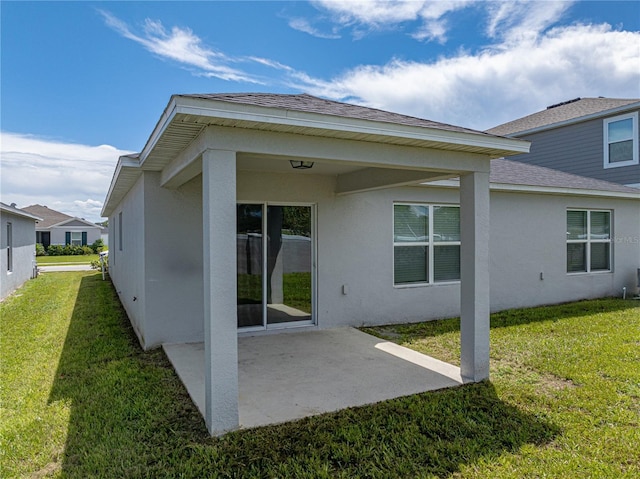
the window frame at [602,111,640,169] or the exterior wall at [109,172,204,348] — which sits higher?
the window frame at [602,111,640,169]

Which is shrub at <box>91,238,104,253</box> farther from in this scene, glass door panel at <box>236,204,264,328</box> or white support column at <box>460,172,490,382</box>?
white support column at <box>460,172,490,382</box>

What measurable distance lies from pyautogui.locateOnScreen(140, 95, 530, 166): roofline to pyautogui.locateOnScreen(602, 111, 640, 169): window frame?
11997 mm

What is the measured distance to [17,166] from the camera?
20.5m

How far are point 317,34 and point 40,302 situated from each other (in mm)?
10477

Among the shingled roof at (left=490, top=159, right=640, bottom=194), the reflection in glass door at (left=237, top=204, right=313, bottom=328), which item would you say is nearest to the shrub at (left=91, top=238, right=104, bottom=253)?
the reflection in glass door at (left=237, top=204, right=313, bottom=328)

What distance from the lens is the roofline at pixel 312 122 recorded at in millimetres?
3479

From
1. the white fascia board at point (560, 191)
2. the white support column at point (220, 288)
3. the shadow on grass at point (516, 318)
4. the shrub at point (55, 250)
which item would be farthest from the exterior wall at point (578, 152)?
the shrub at point (55, 250)

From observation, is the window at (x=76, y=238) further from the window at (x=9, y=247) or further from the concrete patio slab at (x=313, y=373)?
the concrete patio slab at (x=313, y=373)

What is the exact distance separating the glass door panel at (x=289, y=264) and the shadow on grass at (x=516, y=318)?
4.69ft

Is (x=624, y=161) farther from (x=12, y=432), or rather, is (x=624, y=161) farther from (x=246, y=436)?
(x=12, y=432)

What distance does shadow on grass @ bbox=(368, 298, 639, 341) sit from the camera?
7.77 meters

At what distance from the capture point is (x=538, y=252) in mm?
10281

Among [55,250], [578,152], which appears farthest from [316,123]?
[55,250]

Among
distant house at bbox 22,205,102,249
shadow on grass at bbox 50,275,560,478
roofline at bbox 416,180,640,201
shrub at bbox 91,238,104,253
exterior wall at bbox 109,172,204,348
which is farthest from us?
distant house at bbox 22,205,102,249
